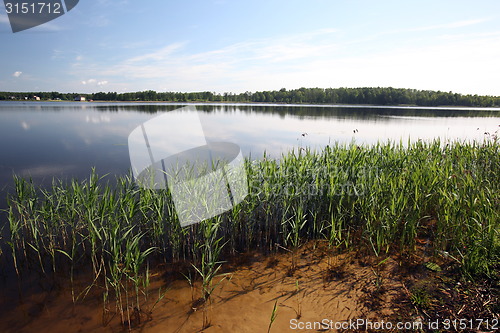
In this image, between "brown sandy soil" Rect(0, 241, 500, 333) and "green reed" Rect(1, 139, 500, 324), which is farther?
"green reed" Rect(1, 139, 500, 324)

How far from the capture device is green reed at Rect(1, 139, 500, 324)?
4.03 metres

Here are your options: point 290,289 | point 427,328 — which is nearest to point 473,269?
point 427,328

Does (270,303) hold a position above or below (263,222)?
below

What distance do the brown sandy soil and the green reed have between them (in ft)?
0.77

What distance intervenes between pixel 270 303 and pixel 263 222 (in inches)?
86.0

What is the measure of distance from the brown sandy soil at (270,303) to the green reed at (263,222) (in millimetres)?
236

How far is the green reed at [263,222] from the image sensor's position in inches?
159

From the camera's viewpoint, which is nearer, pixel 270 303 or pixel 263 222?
pixel 270 303

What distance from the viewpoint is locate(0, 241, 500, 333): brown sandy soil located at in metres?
3.32

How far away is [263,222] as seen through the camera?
5.74 m

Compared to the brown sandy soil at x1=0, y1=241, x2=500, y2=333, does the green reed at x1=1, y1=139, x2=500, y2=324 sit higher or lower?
higher

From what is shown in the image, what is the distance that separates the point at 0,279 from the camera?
418 cm

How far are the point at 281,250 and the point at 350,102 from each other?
330ft

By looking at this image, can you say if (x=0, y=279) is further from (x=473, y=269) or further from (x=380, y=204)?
(x=473, y=269)
